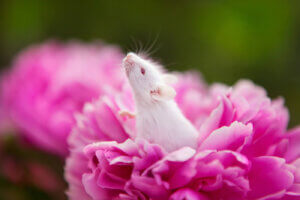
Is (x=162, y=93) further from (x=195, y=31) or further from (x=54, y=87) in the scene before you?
(x=195, y=31)

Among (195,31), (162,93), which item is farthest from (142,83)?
(195,31)

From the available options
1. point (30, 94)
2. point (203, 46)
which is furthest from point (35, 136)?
point (203, 46)

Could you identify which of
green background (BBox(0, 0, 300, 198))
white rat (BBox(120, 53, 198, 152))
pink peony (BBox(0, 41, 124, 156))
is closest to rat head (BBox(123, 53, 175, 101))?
white rat (BBox(120, 53, 198, 152))

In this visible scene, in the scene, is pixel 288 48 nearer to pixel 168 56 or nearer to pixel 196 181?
pixel 168 56

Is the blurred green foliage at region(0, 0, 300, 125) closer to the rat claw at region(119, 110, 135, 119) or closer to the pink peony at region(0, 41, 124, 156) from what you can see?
the pink peony at region(0, 41, 124, 156)

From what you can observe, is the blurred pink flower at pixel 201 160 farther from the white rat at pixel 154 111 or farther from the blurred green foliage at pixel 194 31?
the blurred green foliage at pixel 194 31

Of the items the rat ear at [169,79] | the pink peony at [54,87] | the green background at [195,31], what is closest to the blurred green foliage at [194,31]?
the green background at [195,31]
